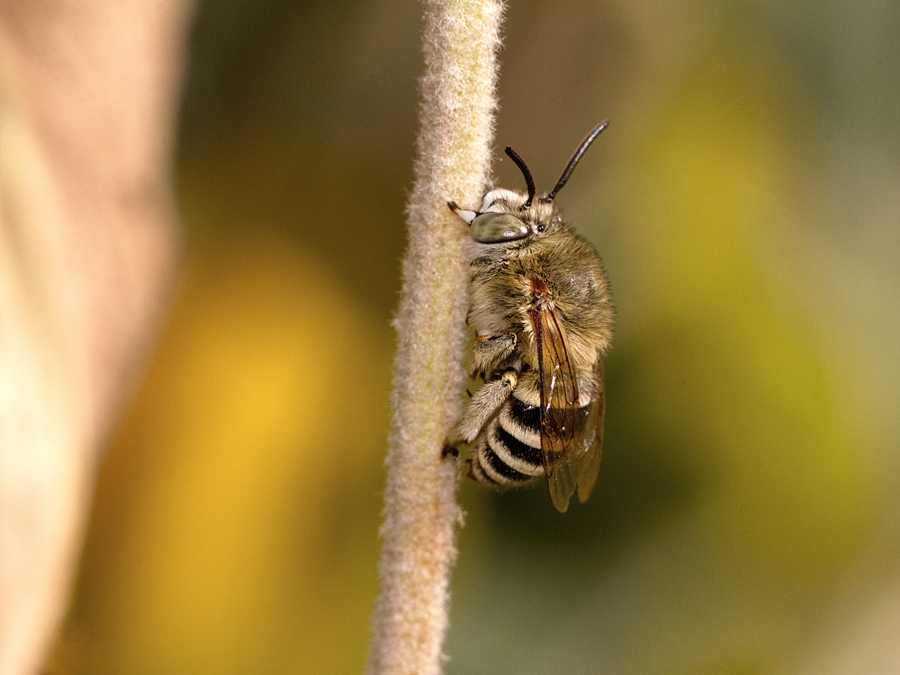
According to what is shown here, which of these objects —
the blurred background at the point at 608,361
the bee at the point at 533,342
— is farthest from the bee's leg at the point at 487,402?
the blurred background at the point at 608,361

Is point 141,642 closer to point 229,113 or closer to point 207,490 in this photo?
point 207,490

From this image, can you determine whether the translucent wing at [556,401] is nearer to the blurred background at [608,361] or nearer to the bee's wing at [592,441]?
the bee's wing at [592,441]

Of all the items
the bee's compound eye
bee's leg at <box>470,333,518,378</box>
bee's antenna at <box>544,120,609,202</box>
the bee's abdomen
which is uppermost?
bee's antenna at <box>544,120,609,202</box>

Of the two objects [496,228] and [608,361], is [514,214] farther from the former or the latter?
[608,361]

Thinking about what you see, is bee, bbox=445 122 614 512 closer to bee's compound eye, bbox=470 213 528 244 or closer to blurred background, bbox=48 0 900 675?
bee's compound eye, bbox=470 213 528 244

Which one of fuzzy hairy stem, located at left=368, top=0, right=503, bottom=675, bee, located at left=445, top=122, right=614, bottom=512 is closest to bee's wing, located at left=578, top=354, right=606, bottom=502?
bee, located at left=445, top=122, right=614, bottom=512
